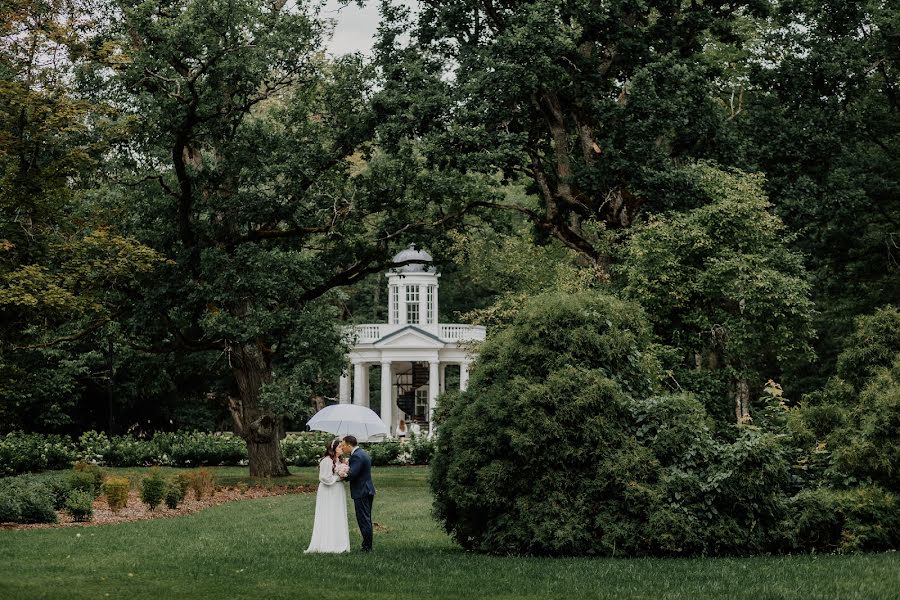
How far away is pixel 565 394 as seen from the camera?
1469 cm

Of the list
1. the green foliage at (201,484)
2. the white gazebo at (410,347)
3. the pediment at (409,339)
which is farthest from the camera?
the white gazebo at (410,347)

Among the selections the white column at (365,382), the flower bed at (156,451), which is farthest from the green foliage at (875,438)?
the white column at (365,382)

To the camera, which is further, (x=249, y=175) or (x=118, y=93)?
(x=249, y=175)

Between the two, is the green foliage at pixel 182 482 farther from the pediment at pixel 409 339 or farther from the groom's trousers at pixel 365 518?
the pediment at pixel 409 339

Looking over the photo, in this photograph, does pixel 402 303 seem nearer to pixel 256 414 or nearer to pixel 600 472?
pixel 256 414

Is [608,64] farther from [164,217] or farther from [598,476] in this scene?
[598,476]

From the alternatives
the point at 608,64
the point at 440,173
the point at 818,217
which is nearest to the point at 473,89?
the point at 440,173

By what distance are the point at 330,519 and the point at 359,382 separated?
4182cm

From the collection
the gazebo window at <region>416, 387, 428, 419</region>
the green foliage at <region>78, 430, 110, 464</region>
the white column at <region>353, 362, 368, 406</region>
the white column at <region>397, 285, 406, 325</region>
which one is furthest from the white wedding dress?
the gazebo window at <region>416, 387, 428, 419</region>

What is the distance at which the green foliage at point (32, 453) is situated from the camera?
33469 millimetres

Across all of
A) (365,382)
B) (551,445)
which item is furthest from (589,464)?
(365,382)

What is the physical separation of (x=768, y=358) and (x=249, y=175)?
2438cm

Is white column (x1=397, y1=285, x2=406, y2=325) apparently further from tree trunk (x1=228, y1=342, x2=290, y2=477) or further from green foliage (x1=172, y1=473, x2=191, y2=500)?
green foliage (x1=172, y1=473, x2=191, y2=500)

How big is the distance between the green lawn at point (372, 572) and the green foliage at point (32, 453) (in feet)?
56.6
